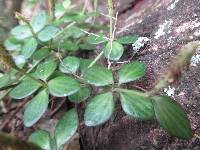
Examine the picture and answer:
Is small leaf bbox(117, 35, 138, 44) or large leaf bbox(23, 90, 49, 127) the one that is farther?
small leaf bbox(117, 35, 138, 44)

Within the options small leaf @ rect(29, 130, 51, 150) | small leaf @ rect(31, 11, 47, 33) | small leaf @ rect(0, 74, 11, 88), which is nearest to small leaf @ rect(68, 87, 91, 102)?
small leaf @ rect(29, 130, 51, 150)

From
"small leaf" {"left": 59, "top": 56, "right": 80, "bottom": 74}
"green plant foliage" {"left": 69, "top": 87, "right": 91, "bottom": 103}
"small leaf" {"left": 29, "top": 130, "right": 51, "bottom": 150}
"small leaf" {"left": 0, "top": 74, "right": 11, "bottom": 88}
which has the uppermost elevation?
"small leaf" {"left": 59, "top": 56, "right": 80, "bottom": 74}

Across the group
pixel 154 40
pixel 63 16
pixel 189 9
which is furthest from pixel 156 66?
pixel 63 16

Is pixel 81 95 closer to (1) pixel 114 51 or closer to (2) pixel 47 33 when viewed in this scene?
(1) pixel 114 51

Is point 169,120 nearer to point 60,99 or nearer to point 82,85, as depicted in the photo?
point 82,85

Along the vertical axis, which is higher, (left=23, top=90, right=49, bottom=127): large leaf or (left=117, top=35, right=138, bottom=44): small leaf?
(left=117, top=35, right=138, bottom=44): small leaf

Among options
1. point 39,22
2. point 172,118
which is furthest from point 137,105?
point 39,22

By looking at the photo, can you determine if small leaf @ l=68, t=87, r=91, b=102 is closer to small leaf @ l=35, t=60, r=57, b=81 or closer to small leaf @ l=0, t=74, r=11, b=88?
small leaf @ l=35, t=60, r=57, b=81
